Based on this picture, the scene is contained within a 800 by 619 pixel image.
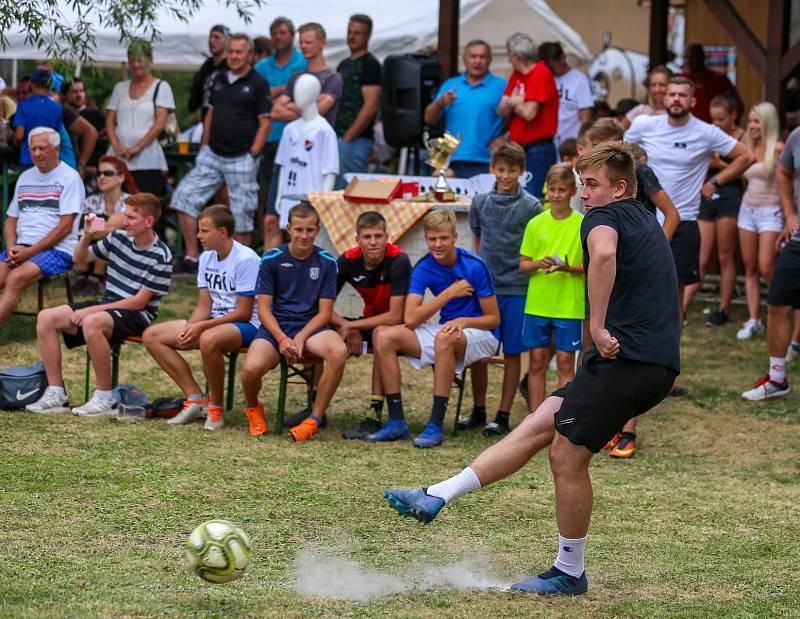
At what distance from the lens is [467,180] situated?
416 inches

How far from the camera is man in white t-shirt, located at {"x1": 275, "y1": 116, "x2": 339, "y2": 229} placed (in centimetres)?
1116

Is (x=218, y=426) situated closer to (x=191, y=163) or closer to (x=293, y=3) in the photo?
(x=191, y=163)

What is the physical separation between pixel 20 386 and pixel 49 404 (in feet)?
Result: 0.74

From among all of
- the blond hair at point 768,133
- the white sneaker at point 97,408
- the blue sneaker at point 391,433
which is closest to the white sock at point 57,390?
the white sneaker at point 97,408

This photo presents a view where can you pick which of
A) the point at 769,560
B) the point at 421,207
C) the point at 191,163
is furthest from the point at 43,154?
the point at 769,560

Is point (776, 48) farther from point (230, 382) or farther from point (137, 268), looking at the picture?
point (137, 268)

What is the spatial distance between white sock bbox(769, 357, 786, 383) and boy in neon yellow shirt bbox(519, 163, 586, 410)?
198cm

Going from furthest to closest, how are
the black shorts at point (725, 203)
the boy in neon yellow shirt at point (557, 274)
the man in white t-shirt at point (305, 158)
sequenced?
the black shorts at point (725, 203) → the man in white t-shirt at point (305, 158) → the boy in neon yellow shirt at point (557, 274)

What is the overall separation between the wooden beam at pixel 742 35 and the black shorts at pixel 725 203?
4.86 ft

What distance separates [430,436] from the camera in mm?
7578

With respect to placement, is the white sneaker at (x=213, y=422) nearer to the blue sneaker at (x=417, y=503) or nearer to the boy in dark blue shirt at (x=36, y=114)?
the blue sneaker at (x=417, y=503)

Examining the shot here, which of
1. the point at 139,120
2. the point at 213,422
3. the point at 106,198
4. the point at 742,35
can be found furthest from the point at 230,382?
the point at 742,35

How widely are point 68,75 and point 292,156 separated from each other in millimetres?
4014

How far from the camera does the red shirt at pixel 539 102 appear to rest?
1105 centimetres
